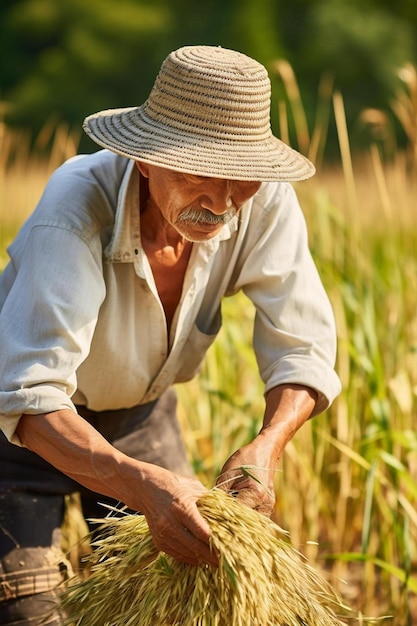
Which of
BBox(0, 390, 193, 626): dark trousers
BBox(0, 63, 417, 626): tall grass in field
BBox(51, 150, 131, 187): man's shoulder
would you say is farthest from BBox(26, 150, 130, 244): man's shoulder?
BBox(0, 63, 417, 626): tall grass in field

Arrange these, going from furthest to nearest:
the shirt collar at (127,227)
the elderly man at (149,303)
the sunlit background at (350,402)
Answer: the sunlit background at (350,402), the shirt collar at (127,227), the elderly man at (149,303)

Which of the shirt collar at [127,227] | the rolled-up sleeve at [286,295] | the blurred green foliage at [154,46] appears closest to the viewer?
the shirt collar at [127,227]

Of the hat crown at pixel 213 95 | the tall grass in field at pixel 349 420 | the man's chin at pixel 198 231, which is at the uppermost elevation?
the hat crown at pixel 213 95

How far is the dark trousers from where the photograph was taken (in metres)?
2.41

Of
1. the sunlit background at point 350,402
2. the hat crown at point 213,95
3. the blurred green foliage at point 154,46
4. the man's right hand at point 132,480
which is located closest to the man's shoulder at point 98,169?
the hat crown at point 213,95

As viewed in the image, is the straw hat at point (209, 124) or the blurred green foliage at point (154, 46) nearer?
the straw hat at point (209, 124)

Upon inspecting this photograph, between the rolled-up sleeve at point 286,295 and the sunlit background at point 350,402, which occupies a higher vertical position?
the rolled-up sleeve at point 286,295

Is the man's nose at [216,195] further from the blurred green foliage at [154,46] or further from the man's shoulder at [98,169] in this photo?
the blurred green foliage at [154,46]

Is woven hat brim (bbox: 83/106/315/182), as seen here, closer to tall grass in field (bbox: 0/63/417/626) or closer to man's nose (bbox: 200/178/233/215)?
man's nose (bbox: 200/178/233/215)

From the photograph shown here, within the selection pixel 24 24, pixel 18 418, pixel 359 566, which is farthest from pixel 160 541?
pixel 24 24

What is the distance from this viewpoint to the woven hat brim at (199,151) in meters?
2.03

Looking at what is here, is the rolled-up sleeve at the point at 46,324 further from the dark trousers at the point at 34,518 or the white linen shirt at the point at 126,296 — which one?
the dark trousers at the point at 34,518

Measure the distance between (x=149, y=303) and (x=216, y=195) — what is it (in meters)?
0.35

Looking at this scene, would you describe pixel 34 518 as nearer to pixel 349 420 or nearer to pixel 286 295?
pixel 286 295
